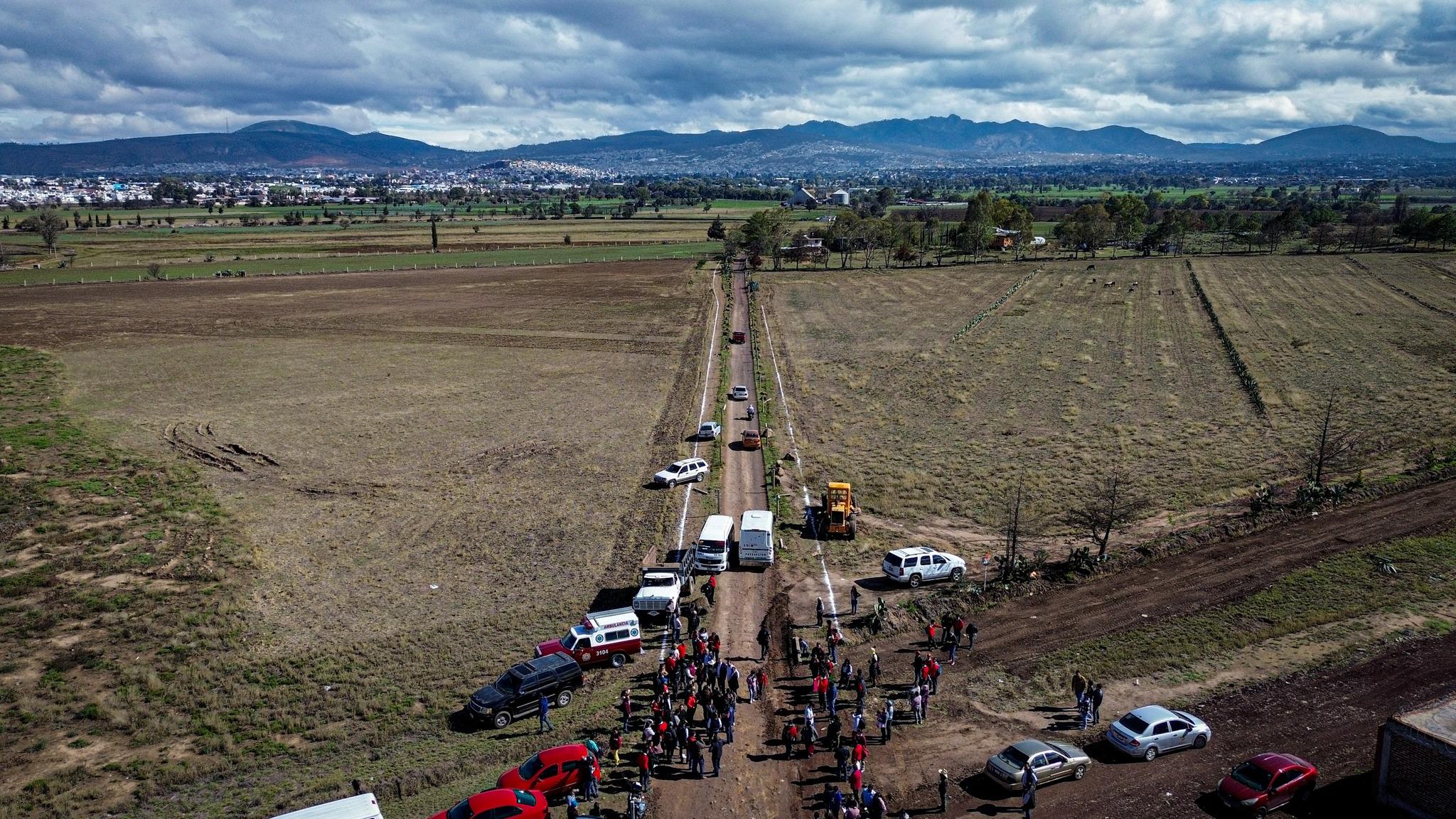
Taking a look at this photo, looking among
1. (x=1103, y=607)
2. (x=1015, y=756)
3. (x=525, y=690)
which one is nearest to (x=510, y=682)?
(x=525, y=690)

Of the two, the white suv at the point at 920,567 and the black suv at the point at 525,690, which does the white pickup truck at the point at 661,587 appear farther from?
the white suv at the point at 920,567

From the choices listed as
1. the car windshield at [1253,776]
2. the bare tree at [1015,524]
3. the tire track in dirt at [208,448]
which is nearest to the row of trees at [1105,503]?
the bare tree at [1015,524]

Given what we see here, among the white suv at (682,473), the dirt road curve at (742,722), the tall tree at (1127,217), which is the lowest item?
the dirt road curve at (742,722)

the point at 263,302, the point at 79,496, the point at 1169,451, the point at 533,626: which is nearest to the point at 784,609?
the point at 533,626

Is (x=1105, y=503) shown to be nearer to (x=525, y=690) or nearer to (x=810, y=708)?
(x=810, y=708)

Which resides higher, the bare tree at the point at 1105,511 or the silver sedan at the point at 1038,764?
the bare tree at the point at 1105,511

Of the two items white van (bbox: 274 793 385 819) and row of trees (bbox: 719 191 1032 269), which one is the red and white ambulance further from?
row of trees (bbox: 719 191 1032 269)
